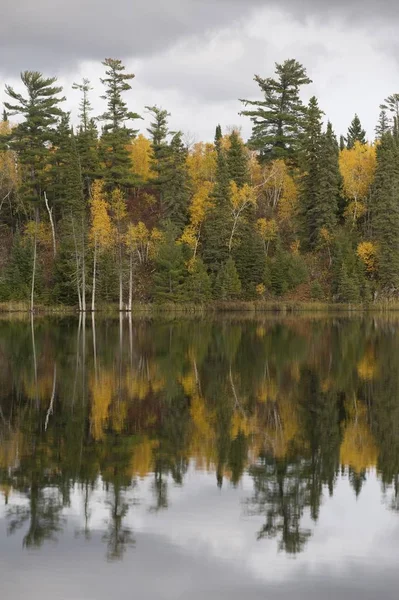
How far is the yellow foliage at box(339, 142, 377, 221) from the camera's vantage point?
86.9 metres

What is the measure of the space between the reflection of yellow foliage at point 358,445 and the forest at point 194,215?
5600 cm

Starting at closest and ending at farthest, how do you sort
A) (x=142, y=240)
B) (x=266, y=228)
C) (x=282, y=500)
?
(x=282, y=500) < (x=142, y=240) < (x=266, y=228)

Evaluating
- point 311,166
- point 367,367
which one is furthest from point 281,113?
point 367,367

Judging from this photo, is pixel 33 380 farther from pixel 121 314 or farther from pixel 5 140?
pixel 5 140

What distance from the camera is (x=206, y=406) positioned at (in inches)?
840

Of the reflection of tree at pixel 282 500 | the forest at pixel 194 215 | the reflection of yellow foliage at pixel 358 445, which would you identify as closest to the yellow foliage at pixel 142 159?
the forest at pixel 194 215

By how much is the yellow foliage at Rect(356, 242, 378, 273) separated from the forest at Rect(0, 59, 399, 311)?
16cm

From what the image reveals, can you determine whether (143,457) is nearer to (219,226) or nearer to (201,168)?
(219,226)

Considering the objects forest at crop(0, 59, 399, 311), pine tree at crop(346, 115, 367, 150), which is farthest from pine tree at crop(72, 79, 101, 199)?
pine tree at crop(346, 115, 367, 150)

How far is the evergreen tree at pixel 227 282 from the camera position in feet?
257

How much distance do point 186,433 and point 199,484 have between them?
416 cm

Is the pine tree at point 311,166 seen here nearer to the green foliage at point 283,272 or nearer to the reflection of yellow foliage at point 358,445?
the green foliage at point 283,272

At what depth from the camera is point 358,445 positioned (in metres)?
16.7

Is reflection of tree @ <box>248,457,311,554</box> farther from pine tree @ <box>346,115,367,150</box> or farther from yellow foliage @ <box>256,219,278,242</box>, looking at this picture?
pine tree @ <box>346,115,367,150</box>
